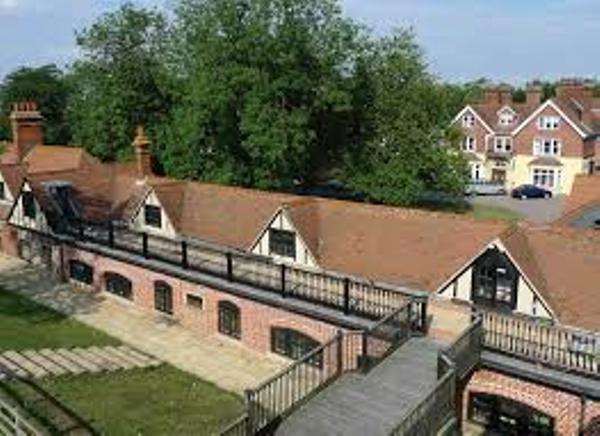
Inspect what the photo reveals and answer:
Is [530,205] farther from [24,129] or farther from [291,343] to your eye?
[291,343]

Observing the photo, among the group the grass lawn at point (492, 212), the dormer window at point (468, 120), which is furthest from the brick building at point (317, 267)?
the dormer window at point (468, 120)

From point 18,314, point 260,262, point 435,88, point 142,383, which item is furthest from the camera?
point 435,88

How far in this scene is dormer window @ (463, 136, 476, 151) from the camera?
7888 centimetres

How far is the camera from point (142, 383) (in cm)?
2517

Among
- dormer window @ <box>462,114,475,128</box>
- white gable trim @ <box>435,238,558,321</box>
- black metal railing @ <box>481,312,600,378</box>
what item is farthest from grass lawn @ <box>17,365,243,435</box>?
dormer window @ <box>462,114,475,128</box>

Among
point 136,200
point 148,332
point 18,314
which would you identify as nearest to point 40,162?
point 136,200

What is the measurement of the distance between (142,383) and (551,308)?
1350 cm

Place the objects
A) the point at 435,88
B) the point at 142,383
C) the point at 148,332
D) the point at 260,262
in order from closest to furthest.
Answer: the point at 142,383, the point at 260,262, the point at 148,332, the point at 435,88

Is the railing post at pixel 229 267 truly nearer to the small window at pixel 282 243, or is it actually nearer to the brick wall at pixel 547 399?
the small window at pixel 282 243

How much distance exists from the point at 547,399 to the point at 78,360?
640 inches

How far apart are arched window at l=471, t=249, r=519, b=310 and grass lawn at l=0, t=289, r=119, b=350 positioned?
48.1 ft

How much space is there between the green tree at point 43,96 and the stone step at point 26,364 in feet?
196

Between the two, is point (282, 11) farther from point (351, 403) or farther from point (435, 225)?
point (351, 403)

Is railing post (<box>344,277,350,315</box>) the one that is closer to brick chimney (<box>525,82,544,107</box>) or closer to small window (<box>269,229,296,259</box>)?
small window (<box>269,229,296,259</box>)
